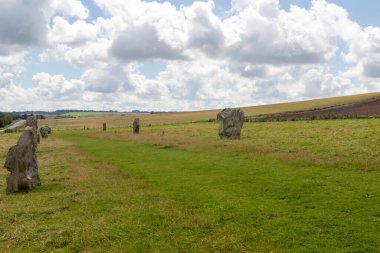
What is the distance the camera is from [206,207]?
1677 cm

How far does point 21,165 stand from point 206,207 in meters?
11.1

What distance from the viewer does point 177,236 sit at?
44.6ft

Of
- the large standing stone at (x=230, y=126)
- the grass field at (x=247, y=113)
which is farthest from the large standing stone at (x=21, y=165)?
the grass field at (x=247, y=113)

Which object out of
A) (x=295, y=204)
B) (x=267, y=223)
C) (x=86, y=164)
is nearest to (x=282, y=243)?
(x=267, y=223)

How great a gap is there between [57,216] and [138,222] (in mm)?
3676

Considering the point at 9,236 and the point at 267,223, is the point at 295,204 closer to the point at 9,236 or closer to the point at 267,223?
the point at 267,223

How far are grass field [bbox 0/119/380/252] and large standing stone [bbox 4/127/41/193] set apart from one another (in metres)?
0.87

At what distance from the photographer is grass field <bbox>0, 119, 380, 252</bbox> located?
12969 millimetres

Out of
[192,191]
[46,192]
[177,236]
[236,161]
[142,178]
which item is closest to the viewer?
[177,236]

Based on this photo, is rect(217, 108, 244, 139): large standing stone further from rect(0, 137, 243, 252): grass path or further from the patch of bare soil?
the patch of bare soil

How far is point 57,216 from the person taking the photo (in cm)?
1661

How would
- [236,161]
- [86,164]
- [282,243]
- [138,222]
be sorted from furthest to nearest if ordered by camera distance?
[86,164], [236,161], [138,222], [282,243]

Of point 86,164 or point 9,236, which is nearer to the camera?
point 9,236

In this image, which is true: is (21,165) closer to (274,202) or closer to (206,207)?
(206,207)
